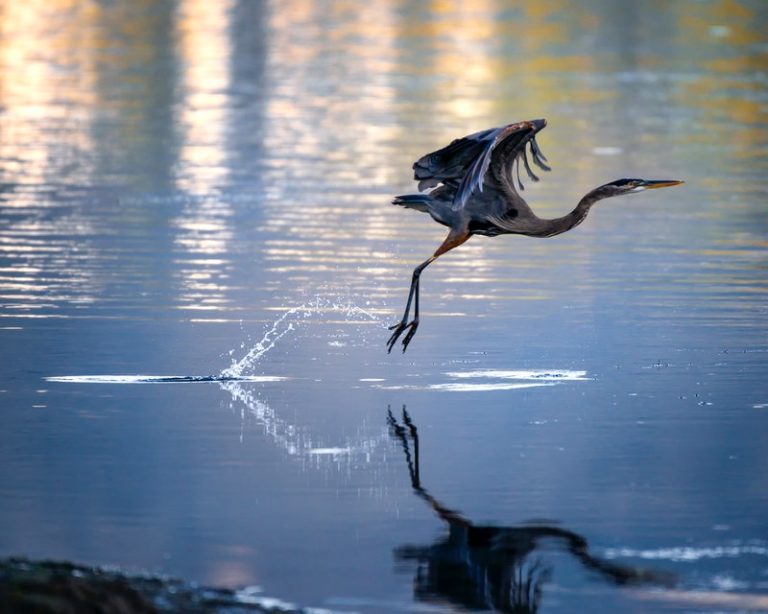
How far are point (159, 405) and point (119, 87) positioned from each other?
25222mm

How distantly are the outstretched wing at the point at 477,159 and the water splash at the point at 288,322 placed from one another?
1.58 metres

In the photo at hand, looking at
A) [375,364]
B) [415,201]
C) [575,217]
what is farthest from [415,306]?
[575,217]

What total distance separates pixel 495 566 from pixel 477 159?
5013mm

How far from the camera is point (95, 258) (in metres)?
17.9

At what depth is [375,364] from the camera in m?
13.4

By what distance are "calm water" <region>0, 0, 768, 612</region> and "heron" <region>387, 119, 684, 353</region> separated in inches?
33.6

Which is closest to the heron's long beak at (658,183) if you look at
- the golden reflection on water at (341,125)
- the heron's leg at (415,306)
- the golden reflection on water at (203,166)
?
the heron's leg at (415,306)

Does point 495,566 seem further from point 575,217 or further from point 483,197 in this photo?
point 483,197

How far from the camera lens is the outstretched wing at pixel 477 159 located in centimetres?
1296

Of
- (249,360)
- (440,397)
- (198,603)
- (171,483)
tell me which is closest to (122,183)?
(249,360)

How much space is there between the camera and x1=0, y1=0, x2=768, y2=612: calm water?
889 centimetres

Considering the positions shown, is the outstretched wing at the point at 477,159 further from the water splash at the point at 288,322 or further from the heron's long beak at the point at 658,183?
the water splash at the point at 288,322

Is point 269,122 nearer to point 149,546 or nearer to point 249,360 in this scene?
point 249,360

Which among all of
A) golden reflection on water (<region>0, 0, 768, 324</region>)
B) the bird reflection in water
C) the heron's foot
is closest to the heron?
the heron's foot
